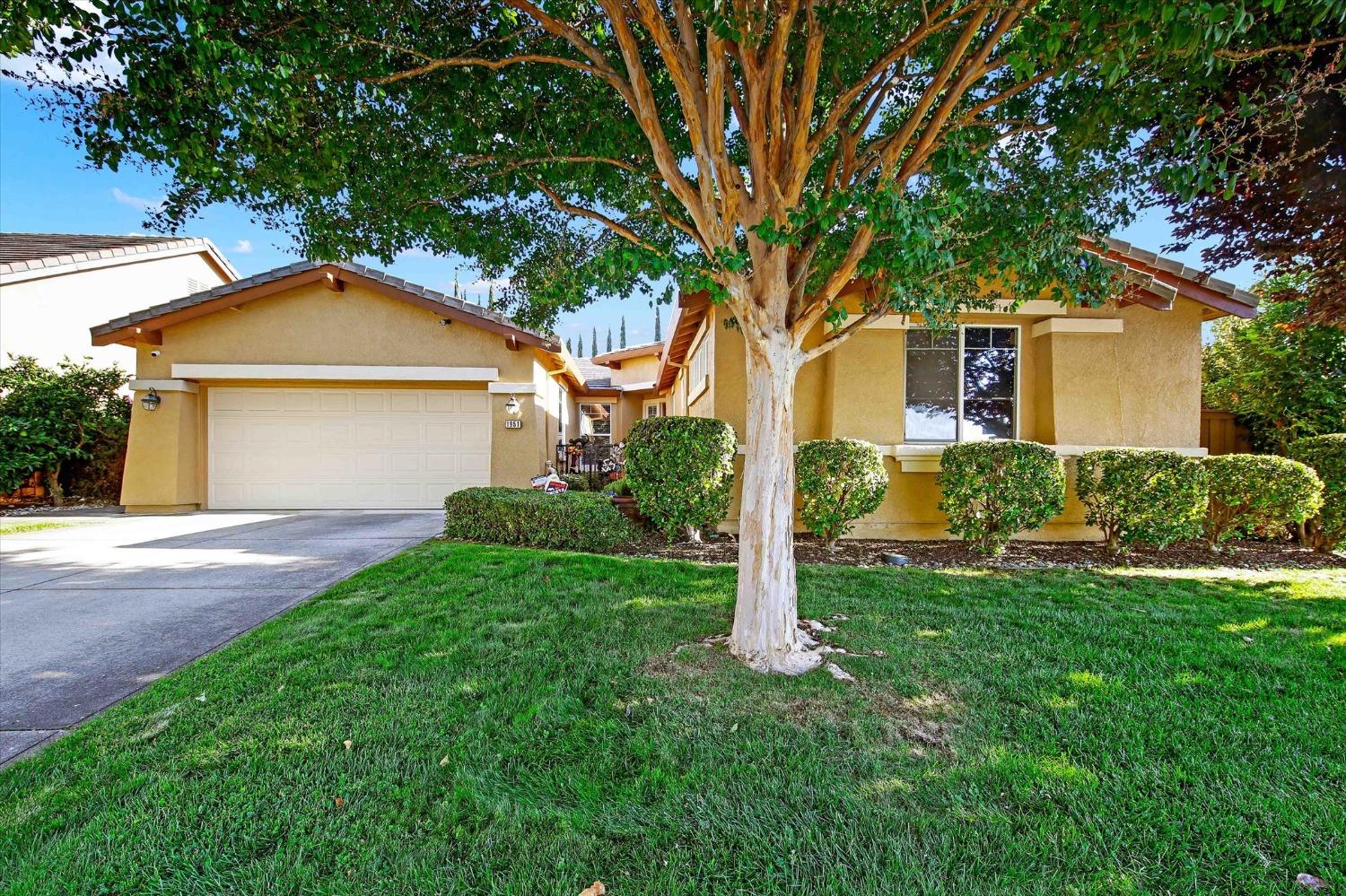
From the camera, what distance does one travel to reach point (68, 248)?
12.5m

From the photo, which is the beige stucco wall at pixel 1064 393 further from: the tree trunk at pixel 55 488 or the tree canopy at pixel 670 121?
the tree trunk at pixel 55 488

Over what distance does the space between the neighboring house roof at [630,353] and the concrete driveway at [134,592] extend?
12.6 m

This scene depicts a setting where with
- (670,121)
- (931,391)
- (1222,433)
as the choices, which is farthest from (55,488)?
(1222,433)

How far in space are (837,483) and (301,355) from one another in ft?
31.7

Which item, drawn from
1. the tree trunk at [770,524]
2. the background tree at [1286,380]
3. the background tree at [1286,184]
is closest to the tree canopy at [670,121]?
the background tree at [1286,184]

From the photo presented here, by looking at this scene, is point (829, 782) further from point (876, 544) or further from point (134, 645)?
point (876, 544)

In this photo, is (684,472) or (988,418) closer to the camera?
(684,472)

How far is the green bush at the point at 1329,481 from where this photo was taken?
6.40m

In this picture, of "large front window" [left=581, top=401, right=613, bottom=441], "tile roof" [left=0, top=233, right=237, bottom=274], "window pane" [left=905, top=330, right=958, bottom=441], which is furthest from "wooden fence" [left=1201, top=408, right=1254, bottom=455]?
"tile roof" [left=0, top=233, right=237, bottom=274]

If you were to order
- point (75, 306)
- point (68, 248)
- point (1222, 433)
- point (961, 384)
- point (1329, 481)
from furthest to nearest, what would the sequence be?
point (68, 248)
point (75, 306)
point (1222, 433)
point (961, 384)
point (1329, 481)

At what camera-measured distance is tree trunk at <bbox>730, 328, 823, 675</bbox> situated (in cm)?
334

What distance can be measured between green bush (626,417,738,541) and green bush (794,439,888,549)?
946mm

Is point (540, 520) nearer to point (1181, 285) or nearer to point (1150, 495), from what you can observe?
point (1150, 495)

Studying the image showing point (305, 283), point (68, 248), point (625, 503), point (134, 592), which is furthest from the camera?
point (68, 248)
